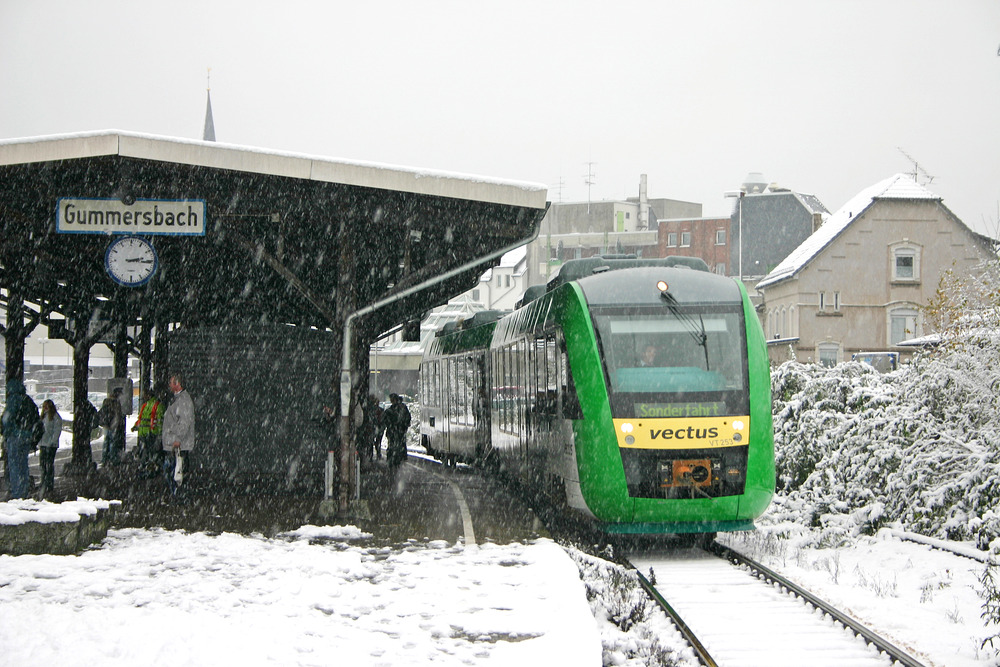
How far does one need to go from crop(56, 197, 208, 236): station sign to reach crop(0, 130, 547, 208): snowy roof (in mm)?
1231

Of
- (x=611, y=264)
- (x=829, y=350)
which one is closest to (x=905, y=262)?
(x=829, y=350)

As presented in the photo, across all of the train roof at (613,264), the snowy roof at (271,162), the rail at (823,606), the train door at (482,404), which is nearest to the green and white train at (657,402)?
the train roof at (613,264)

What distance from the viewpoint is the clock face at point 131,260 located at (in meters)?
13.7

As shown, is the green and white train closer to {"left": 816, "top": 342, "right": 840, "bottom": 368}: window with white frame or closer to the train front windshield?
the train front windshield

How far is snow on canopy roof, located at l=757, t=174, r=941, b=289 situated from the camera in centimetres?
4734

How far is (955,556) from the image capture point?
453 inches

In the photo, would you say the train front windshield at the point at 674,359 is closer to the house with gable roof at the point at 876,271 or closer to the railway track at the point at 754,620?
the railway track at the point at 754,620

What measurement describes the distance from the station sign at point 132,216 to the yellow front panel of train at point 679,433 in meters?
5.43

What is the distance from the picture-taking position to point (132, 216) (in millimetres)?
12812

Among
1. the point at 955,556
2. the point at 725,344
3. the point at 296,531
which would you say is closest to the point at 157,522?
the point at 296,531

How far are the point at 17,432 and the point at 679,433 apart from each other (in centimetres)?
889

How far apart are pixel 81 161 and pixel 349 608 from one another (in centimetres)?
625

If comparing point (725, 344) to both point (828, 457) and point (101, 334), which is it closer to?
point (828, 457)

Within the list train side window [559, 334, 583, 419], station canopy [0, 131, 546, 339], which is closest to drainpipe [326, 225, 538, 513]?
station canopy [0, 131, 546, 339]
